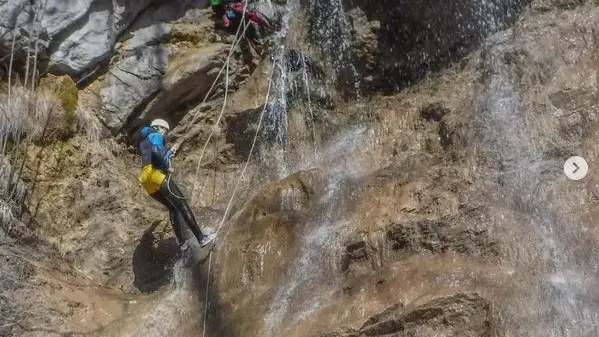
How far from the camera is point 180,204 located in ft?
23.2

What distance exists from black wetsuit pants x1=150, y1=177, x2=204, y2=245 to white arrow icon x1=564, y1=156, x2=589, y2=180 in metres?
3.23

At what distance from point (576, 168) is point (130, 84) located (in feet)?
16.3

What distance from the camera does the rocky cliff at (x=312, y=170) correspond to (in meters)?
5.37

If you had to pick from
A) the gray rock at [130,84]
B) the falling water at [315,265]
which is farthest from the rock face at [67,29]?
the falling water at [315,265]

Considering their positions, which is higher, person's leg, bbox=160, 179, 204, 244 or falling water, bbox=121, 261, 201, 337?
person's leg, bbox=160, 179, 204, 244

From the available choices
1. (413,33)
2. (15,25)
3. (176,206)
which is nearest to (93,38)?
(15,25)

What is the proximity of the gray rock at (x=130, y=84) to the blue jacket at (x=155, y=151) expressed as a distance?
1.42 metres

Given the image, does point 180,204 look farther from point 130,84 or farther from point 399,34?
point 399,34

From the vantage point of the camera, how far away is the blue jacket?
6.96 m

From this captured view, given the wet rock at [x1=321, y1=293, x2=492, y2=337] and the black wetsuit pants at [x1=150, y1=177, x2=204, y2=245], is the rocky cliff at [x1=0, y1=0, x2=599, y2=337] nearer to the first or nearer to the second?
the wet rock at [x1=321, y1=293, x2=492, y2=337]

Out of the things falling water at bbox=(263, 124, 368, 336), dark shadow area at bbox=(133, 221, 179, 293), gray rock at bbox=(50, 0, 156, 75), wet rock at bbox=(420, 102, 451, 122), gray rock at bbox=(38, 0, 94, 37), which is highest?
gray rock at bbox=(38, 0, 94, 37)

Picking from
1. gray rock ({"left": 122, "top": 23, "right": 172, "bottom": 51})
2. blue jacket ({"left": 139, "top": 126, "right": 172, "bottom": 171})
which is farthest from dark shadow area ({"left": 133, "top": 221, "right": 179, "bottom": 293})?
gray rock ({"left": 122, "top": 23, "right": 172, "bottom": 51})

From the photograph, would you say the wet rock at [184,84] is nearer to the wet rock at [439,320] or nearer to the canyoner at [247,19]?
the canyoner at [247,19]

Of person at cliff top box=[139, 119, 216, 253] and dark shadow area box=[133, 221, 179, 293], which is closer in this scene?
person at cliff top box=[139, 119, 216, 253]
